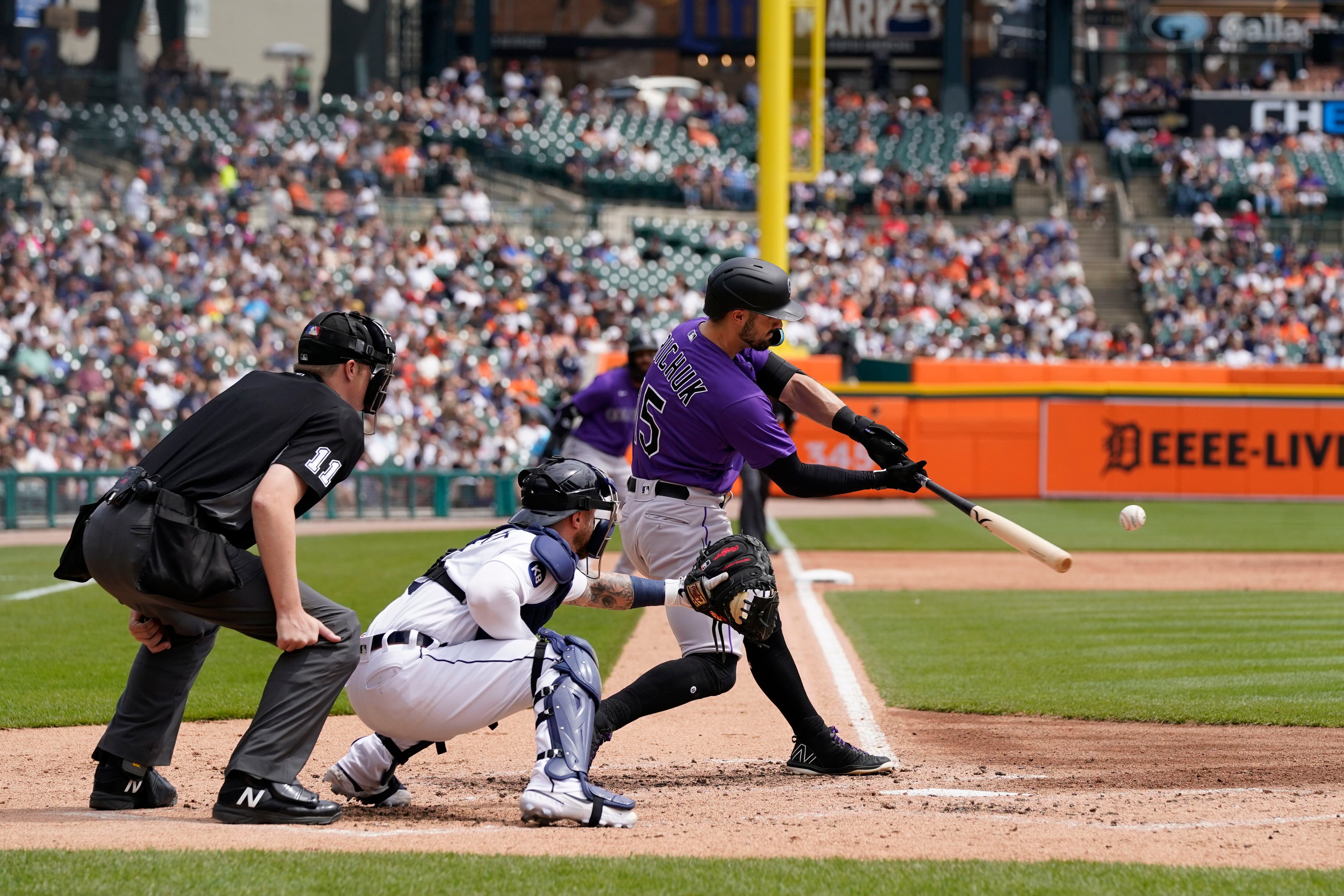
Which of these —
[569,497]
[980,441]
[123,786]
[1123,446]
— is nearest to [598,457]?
[569,497]

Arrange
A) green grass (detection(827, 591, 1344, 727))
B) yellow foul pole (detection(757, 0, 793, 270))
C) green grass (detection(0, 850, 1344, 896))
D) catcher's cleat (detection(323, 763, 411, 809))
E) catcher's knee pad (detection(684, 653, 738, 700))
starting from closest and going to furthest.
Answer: green grass (detection(0, 850, 1344, 896)) < catcher's cleat (detection(323, 763, 411, 809)) < catcher's knee pad (detection(684, 653, 738, 700)) < green grass (detection(827, 591, 1344, 727)) < yellow foul pole (detection(757, 0, 793, 270))

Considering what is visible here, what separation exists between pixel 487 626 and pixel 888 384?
60.1 ft

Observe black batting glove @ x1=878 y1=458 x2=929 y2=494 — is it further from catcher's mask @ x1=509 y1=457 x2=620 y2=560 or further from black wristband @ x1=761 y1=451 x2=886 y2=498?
catcher's mask @ x1=509 y1=457 x2=620 y2=560

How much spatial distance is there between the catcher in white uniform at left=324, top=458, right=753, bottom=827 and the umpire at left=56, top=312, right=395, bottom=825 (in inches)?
7.3

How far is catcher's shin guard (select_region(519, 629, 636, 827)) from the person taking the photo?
430cm

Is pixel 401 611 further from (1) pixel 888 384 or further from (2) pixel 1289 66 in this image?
(2) pixel 1289 66

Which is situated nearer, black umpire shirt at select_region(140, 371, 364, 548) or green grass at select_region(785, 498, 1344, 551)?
black umpire shirt at select_region(140, 371, 364, 548)

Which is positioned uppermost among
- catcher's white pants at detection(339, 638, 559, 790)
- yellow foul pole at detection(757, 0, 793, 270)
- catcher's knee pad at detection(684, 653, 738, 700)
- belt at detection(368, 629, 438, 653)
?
yellow foul pole at detection(757, 0, 793, 270)

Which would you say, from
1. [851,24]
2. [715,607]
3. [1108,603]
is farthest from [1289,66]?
[715,607]

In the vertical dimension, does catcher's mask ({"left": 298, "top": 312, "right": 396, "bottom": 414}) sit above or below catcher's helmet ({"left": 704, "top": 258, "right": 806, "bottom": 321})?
below

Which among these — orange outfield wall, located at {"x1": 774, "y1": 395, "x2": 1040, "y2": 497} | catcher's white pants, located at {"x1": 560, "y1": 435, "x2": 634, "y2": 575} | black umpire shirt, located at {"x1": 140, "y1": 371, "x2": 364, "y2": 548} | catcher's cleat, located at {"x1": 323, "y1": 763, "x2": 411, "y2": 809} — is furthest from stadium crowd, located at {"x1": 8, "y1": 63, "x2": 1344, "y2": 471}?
black umpire shirt, located at {"x1": 140, "y1": 371, "x2": 364, "y2": 548}

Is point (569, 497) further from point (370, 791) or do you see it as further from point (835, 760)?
point (835, 760)

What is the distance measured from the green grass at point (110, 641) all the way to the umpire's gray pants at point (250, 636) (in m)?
2.07

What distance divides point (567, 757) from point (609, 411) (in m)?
6.10
